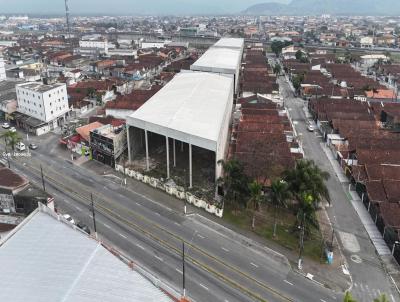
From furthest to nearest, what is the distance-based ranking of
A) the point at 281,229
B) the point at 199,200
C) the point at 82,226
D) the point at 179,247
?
the point at 199,200, the point at 281,229, the point at 82,226, the point at 179,247

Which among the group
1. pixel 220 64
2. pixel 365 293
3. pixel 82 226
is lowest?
pixel 365 293

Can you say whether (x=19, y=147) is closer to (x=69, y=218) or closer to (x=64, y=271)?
(x=69, y=218)

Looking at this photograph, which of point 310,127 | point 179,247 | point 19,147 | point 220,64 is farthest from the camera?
point 220,64

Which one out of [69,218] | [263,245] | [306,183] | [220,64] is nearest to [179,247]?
[263,245]

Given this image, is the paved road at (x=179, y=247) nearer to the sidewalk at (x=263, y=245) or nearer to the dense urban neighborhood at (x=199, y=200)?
the dense urban neighborhood at (x=199, y=200)

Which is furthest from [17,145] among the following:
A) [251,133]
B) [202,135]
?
[251,133]

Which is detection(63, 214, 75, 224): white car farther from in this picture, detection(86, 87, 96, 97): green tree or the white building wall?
detection(86, 87, 96, 97): green tree

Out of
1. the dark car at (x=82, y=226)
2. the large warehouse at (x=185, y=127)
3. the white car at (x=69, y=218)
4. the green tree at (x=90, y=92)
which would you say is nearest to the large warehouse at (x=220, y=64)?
the large warehouse at (x=185, y=127)
